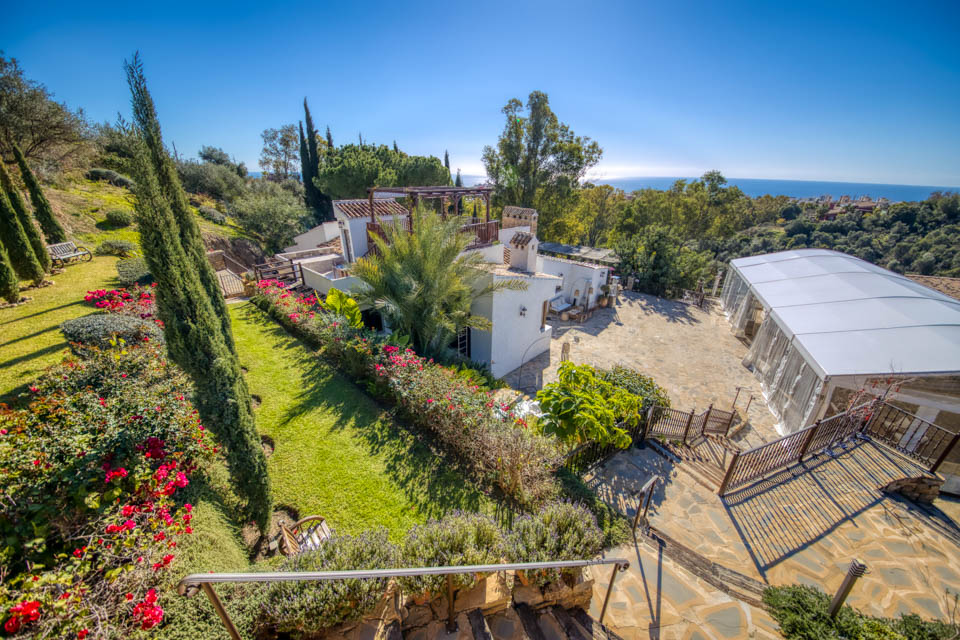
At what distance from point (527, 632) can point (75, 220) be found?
30.9 metres

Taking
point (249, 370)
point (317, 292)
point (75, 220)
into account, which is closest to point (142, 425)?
point (249, 370)

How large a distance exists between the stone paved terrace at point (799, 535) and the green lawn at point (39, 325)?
13.2 metres

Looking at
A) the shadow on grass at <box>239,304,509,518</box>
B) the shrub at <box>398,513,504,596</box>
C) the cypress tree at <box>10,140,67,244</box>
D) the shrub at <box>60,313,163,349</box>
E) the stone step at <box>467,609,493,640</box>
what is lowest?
the shadow on grass at <box>239,304,509,518</box>

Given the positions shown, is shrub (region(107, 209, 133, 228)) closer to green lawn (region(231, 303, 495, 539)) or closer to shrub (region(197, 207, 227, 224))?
shrub (region(197, 207, 227, 224))

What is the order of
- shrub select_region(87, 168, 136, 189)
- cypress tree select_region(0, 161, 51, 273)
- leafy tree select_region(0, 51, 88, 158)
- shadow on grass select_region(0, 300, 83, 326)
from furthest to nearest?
shrub select_region(87, 168, 136, 189), leafy tree select_region(0, 51, 88, 158), cypress tree select_region(0, 161, 51, 273), shadow on grass select_region(0, 300, 83, 326)

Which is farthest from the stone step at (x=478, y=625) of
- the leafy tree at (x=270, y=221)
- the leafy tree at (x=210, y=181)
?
the leafy tree at (x=210, y=181)

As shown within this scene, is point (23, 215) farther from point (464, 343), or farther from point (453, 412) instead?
point (453, 412)

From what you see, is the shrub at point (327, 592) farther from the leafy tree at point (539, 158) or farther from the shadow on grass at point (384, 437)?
the leafy tree at point (539, 158)

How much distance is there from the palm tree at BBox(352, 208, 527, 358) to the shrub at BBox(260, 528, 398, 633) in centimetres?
750

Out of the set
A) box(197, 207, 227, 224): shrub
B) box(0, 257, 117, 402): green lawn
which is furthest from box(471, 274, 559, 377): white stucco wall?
box(197, 207, 227, 224): shrub

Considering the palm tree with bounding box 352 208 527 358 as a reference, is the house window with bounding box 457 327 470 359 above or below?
below

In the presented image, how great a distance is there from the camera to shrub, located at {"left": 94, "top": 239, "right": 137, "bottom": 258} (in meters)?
17.5

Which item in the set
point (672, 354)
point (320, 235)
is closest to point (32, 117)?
point (320, 235)

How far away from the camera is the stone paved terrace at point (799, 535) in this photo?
5.20m
